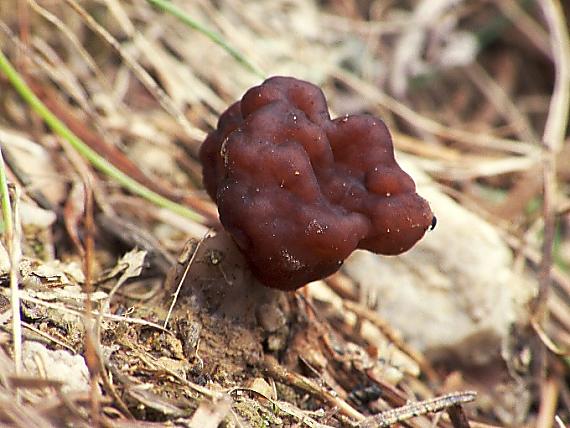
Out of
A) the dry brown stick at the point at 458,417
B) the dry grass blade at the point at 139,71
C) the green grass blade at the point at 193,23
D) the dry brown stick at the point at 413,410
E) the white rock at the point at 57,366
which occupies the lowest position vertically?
the dry brown stick at the point at 458,417

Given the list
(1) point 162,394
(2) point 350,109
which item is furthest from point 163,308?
(2) point 350,109

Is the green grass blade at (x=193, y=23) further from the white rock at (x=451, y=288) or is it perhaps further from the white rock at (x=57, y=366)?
the white rock at (x=57, y=366)

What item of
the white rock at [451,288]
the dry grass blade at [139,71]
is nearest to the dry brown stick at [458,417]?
the white rock at [451,288]

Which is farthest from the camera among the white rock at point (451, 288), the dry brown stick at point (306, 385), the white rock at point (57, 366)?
the white rock at point (451, 288)

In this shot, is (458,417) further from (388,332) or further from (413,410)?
(388,332)

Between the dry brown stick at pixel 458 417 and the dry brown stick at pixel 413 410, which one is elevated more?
the dry brown stick at pixel 413 410

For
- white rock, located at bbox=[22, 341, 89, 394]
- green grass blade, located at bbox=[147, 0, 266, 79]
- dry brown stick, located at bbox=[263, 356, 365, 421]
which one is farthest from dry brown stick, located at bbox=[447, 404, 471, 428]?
green grass blade, located at bbox=[147, 0, 266, 79]
